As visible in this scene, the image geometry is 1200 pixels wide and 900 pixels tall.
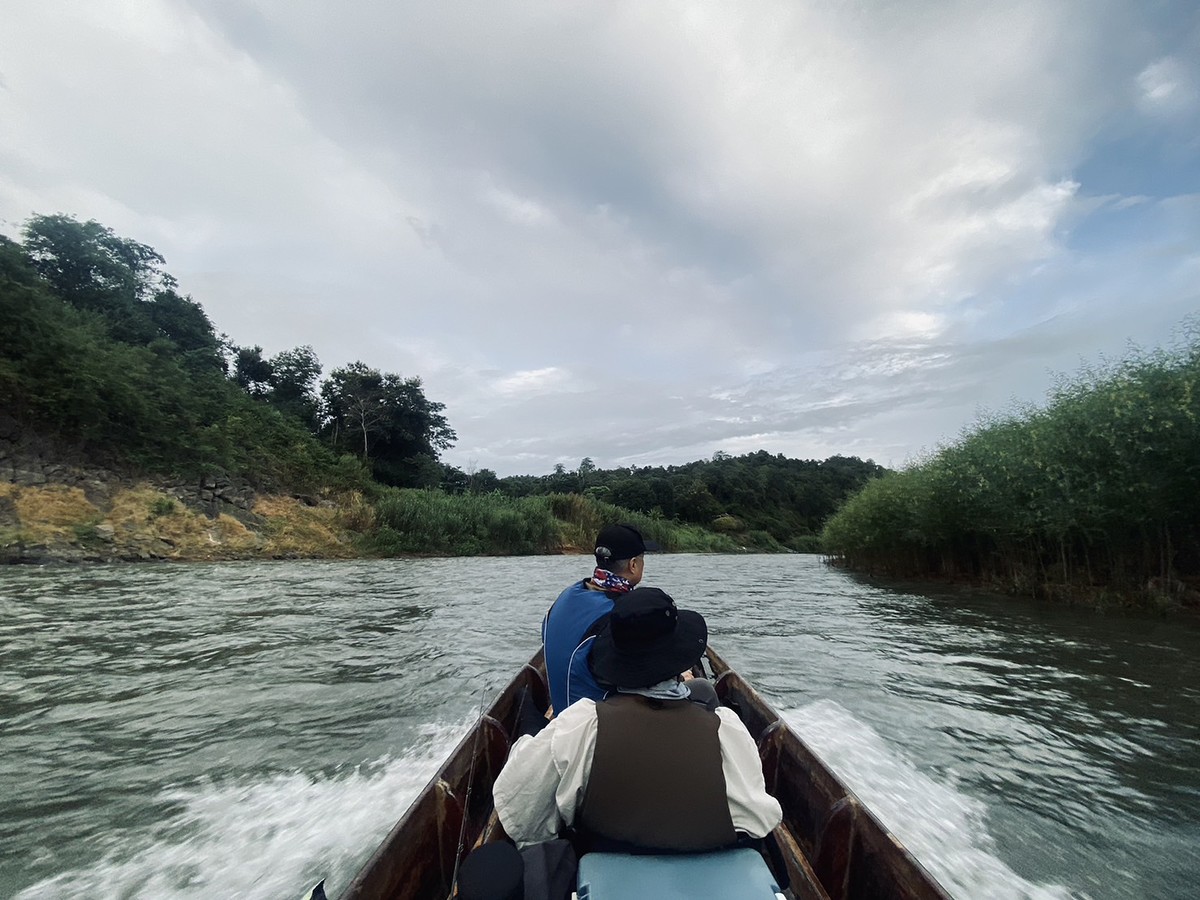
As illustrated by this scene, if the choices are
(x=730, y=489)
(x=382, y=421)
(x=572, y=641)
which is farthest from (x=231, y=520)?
(x=730, y=489)

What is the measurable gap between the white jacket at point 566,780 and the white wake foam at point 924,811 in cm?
193

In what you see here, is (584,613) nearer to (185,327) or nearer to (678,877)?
(678,877)

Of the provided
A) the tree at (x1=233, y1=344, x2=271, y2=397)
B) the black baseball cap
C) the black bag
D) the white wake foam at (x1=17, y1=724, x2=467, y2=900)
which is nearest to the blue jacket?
the black baseball cap

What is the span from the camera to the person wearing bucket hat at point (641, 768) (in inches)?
70.0

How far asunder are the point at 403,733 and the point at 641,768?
4610 millimetres

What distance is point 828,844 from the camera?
2.56m

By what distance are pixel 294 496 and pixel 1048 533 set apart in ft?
99.9

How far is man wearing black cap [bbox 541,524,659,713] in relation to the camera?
2.97 meters

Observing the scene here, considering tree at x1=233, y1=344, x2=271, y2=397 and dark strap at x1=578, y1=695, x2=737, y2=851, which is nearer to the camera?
dark strap at x1=578, y1=695, x2=737, y2=851

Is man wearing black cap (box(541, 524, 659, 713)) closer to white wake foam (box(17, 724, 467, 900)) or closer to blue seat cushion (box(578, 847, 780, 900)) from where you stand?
blue seat cushion (box(578, 847, 780, 900))

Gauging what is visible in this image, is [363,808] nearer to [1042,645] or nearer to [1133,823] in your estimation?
[1133,823]

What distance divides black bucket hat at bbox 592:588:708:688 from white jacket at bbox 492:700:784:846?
0.51 feet

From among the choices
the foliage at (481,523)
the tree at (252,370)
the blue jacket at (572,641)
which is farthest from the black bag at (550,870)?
the tree at (252,370)

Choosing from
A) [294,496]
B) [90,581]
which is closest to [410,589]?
[90,581]
